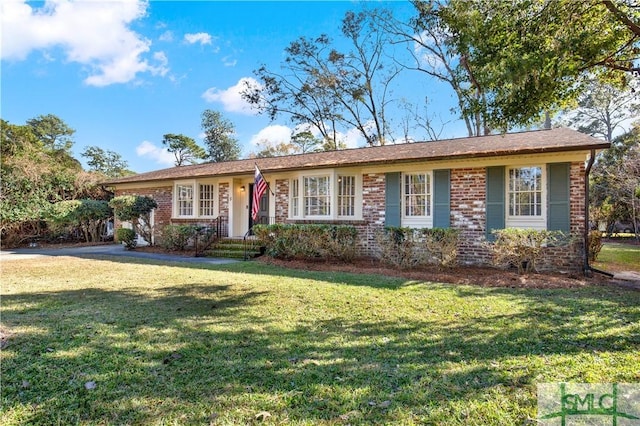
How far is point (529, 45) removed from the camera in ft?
19.4

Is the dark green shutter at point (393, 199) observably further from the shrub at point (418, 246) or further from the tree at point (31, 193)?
the tree at point (31, 193)

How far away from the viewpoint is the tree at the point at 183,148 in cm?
3769

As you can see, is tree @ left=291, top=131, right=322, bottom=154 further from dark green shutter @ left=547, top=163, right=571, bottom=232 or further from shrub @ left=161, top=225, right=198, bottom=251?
dark green shutter @ left=547, top=163, right=571, bottom=232

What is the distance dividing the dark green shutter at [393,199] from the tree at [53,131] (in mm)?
37473

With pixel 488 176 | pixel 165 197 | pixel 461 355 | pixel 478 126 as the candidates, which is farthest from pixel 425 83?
pixel 461 355

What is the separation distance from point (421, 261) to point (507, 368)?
6.12m

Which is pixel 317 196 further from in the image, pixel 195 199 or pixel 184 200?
pixel 184 200

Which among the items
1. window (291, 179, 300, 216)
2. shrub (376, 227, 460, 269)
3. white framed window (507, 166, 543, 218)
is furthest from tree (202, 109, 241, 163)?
white framed window (507, 166, 543, 218)

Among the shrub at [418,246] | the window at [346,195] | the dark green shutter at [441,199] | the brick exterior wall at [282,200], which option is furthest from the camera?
the brick exterior wall at [282,200]

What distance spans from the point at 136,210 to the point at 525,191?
1415 cm

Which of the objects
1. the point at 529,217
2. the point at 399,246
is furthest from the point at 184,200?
the point at 529,217

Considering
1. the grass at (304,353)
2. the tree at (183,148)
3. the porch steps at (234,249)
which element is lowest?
the grass at (304,353)

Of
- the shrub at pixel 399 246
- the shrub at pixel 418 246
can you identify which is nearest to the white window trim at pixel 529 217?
the shrub at pixel 418 246

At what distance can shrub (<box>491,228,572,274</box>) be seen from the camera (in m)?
7.91
